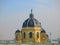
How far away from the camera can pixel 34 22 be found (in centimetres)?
1686

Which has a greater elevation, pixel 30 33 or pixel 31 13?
pixel 31 13

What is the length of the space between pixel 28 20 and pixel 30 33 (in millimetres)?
816

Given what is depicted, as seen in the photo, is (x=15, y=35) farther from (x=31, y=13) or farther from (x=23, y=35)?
(x=31, y=13)

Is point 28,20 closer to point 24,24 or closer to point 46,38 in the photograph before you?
point 24,24

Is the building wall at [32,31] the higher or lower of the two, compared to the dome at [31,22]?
lower

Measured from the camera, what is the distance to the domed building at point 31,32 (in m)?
16.8

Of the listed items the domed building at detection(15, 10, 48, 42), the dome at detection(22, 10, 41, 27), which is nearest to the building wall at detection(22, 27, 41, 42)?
the domed building at detection(15, 10, 48, 42)

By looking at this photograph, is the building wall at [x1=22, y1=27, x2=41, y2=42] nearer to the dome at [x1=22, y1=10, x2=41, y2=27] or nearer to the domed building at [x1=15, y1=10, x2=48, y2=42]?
the domed building at [x1=15, y1=10, x2=48, y2=42]

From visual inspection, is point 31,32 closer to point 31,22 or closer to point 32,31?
point 32,31

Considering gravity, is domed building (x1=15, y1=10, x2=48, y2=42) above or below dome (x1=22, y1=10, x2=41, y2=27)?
below

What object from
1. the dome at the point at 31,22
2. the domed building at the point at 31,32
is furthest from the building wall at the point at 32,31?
the dome at the point at 31,22

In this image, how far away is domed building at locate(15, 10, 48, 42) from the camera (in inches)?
660

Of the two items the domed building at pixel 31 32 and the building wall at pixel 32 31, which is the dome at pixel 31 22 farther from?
the building wall at pixel 32 31

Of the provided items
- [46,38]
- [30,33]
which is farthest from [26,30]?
[46,38]
